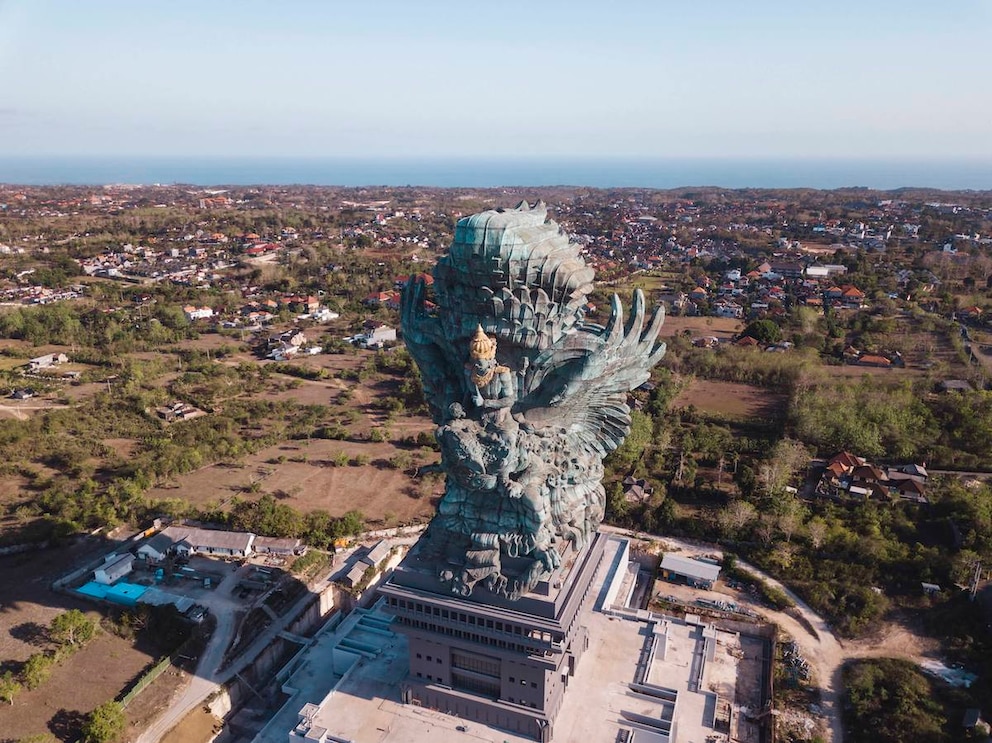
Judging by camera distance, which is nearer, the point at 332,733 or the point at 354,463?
the point at 332,733


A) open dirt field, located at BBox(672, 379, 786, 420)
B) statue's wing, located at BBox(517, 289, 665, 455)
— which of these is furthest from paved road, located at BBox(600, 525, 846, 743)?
open dirt field, located at BBox(672, 379, 786, 420)

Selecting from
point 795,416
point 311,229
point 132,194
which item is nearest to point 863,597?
point 795,416

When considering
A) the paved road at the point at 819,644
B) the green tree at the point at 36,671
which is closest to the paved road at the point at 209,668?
the green tree at the point at 36,671

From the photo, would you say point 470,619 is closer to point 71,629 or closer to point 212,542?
point 71,629

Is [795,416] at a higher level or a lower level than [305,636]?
higher

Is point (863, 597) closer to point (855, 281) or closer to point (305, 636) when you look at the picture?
point (305, 636)

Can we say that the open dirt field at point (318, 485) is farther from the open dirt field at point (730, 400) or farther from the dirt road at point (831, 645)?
the open dirt field at point (730, 400)
